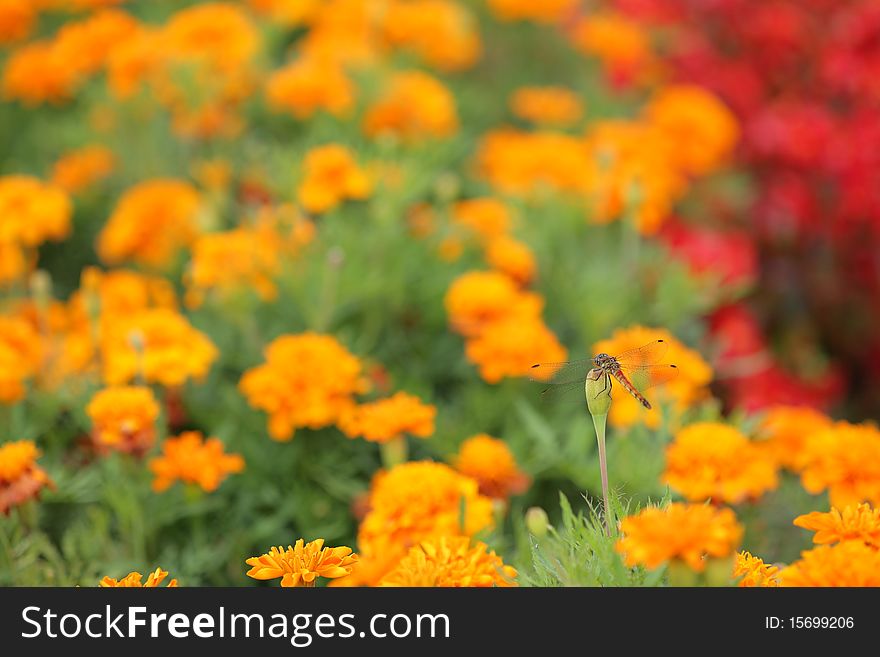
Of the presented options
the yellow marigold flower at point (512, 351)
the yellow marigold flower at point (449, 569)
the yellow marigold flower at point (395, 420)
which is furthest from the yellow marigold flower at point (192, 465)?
the yellow marigold flower at point (449, 569)

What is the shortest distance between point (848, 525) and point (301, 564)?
559 mm

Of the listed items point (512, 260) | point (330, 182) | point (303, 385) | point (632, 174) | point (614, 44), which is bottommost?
point (303, 385)

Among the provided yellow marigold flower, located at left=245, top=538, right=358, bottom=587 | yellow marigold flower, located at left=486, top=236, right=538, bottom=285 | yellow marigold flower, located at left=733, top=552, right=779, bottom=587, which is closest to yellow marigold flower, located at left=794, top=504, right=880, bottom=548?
yellow marigold flower, located at left=733, top=552, right=779, bottom=587

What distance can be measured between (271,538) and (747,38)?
235 centimetres

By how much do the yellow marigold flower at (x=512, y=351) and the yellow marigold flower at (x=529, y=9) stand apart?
5.37ft

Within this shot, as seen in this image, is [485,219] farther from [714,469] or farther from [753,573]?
[753,573]

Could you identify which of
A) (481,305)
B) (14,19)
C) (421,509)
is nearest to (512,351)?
(481,305)

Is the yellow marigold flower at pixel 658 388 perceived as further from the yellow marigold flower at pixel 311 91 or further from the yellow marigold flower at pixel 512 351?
the yellow marigold flower at pixel 311 91

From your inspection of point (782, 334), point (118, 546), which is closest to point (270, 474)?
point (118, 546)

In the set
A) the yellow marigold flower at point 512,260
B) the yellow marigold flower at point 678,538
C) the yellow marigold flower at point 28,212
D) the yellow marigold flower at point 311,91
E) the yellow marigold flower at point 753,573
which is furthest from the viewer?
the yellow marigold flower at point 311,91

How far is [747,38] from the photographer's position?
3.23 meters

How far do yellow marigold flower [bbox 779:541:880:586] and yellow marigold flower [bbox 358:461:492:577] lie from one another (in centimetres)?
45

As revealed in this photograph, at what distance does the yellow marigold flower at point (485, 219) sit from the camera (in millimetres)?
2340

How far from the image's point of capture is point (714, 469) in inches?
56.5
